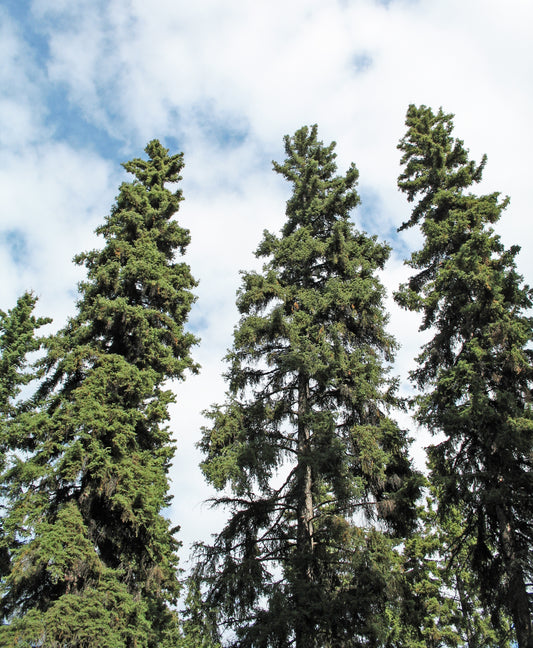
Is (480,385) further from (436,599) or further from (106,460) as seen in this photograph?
(436,599)

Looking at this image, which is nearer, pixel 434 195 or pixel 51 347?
pixel 51 347

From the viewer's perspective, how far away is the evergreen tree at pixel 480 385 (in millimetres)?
9477

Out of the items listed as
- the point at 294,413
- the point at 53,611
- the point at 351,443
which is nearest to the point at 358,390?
the point at 351,443

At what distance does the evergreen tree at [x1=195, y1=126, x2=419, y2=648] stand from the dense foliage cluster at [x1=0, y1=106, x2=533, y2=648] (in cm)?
5

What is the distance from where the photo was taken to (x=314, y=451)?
32.8ft

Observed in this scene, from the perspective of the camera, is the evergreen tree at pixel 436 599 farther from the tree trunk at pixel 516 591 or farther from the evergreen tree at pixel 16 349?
the evergreen tree at pixel 16 349

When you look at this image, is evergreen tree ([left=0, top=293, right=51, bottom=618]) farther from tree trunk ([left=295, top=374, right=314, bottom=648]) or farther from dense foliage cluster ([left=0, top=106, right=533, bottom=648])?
tree trunk ([left=295, top=374, right=314, bottom=648])

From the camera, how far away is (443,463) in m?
11.5

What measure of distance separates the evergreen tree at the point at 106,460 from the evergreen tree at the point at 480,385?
738 cm

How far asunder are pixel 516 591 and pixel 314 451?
479 centimetres

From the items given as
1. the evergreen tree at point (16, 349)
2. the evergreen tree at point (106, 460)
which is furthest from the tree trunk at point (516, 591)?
the evergreen tree at point (16, 349)

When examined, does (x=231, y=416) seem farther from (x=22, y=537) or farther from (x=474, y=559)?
(x=474, y=559)

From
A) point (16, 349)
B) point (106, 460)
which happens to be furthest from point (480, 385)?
point (16, 349)

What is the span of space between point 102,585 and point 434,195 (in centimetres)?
1437
